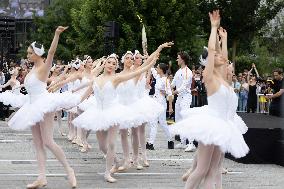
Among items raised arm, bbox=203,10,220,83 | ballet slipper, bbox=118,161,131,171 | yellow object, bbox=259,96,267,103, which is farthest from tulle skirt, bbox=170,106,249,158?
yellow object, bbox=259,96,267,103

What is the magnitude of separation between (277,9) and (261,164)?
91.5ft

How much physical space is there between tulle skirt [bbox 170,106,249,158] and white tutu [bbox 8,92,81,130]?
229 cm

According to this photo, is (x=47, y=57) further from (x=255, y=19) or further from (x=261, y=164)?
(x=255, y=19)

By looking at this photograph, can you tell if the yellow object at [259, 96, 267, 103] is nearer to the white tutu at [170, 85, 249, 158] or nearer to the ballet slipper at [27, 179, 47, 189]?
the ballet slipper at [27, 179, 47, 189]

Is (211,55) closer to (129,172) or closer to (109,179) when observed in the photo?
(109,179)

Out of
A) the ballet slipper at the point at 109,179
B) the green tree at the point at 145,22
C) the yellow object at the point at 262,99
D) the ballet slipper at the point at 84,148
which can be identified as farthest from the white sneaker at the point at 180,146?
the green tree at the point at 145,22

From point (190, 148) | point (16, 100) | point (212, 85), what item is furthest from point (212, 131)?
point (190, 148)

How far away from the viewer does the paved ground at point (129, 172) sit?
10078 mm

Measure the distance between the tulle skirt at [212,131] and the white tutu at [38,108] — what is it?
7.52 ft

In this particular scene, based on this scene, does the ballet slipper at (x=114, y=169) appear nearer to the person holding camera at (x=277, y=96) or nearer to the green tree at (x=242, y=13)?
the person holding camera at (x=277, y=96)

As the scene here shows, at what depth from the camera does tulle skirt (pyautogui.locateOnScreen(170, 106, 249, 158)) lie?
7.66 meters

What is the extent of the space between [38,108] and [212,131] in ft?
9.85

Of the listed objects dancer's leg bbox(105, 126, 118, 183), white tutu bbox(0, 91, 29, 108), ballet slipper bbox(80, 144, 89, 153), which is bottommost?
ballet slipper bbox(80, 144, 89, 153)

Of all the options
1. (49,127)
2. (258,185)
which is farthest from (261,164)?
(49,127)
